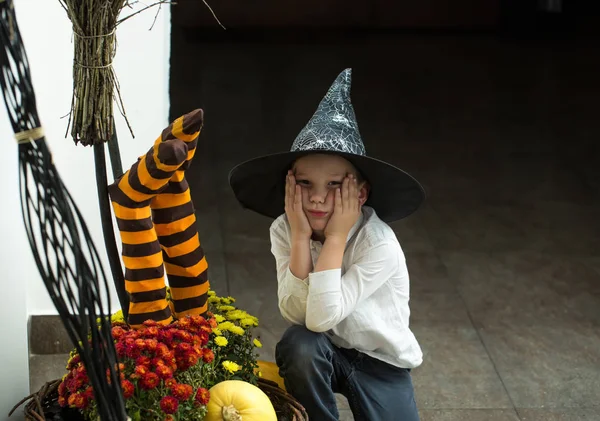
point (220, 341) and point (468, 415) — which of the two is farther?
point (468, 415)

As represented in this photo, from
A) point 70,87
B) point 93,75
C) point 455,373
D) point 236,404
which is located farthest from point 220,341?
point 455,373

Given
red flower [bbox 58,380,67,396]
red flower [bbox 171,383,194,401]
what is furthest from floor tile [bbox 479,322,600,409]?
red flower [bbox 58,380,67,396]

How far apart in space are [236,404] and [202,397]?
0.10 meters

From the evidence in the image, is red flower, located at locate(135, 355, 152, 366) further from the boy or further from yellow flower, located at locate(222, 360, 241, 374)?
the boy

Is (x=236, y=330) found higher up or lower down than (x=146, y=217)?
lower down

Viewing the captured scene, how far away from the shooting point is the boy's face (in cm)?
255

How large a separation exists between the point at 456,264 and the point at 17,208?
2307 mm

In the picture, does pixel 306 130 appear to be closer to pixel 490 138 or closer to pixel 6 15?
pixel 6 15

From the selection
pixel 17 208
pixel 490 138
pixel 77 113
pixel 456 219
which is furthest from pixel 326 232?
pixel 490 138

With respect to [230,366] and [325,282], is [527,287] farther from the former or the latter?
[230,366]

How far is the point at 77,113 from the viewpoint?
2174 mm

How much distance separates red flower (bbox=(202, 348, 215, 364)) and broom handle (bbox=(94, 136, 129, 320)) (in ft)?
0.94

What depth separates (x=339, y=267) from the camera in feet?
8.18

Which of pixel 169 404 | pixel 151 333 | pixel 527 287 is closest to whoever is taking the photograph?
pixel 169 404
